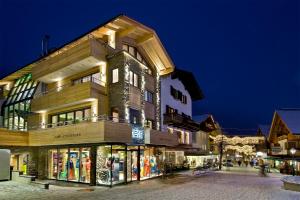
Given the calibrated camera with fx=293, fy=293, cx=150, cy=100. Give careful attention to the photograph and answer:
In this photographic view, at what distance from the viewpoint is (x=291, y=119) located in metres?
44.1

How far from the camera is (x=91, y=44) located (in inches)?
977

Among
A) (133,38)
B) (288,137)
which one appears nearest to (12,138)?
(133,38)

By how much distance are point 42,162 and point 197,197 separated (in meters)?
16.6

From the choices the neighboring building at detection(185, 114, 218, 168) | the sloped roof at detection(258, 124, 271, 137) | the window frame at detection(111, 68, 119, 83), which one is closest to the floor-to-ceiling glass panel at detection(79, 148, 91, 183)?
the window frame at detection(111, 68, 119, 83)

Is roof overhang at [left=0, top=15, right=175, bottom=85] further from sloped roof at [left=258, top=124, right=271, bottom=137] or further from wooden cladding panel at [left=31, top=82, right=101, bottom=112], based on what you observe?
sloped roof at [left=258, top=124, right=271, bottom=137]

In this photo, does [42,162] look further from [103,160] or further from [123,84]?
[123,84]

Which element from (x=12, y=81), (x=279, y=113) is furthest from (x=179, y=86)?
(x=12, y=81)

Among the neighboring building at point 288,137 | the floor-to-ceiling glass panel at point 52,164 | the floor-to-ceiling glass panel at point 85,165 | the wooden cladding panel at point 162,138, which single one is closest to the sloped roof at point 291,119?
the neighboring building at point 288,137

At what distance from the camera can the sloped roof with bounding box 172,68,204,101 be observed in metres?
44.5

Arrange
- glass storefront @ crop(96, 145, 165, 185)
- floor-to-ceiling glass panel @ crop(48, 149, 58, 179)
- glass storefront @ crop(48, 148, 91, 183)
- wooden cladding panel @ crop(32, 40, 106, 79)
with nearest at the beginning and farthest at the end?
glass storefront @ crop(96, 145, 165, 185)
glass storefront @ crop(48, 148, 91, 183)
wooden cladding panel @ crop(32, 40, 106, 79)
floor-to-ceiling glass panel @ crop(48, 149, 58, 179)

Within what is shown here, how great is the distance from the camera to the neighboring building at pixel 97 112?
76.4 feet

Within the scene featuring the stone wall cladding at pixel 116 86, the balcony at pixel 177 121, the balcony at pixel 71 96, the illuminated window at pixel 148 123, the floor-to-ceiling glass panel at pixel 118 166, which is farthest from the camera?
the balcony at pixel 177 121

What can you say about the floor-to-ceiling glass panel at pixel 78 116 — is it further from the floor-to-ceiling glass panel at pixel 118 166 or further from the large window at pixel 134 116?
the floor-to-ceiling glass panel at pixel 118 166

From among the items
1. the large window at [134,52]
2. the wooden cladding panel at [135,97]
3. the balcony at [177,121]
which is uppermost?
the large window at [134,52]
